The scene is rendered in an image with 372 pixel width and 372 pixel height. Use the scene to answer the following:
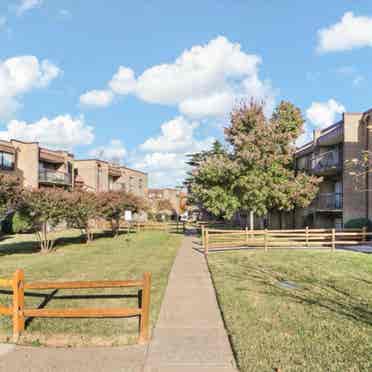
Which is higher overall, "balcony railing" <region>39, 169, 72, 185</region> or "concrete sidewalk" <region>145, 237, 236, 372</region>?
"balcony railing" <region>39, 169, 72, 185</region>

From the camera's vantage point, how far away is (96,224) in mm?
39375

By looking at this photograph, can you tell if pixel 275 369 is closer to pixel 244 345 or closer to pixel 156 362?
pixel 244 345

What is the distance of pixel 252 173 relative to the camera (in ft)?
68.0

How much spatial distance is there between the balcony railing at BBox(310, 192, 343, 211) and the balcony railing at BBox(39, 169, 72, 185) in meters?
27.6

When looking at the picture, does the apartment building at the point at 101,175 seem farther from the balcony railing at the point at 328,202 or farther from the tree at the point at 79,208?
the balcony railing at the point at 328,202

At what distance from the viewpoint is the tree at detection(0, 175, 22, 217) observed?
1274cm

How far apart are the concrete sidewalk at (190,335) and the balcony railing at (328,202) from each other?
681 inches

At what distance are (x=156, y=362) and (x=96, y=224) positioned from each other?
36.4 m

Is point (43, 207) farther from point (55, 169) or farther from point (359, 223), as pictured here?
point (55, 169)

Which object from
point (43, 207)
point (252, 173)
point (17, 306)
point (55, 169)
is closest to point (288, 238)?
point (252, 173)

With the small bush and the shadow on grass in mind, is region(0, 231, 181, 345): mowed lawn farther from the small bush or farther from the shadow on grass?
the small bush

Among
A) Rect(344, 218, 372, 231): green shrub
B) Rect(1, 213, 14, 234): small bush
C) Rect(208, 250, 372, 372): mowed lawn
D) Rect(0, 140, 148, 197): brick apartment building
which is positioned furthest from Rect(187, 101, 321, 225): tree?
Rect(1, 213, 14, 234): small bush

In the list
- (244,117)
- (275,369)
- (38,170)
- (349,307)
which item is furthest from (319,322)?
(38,170)

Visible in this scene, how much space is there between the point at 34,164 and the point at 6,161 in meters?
2.96
